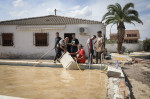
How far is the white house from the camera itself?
444 inches

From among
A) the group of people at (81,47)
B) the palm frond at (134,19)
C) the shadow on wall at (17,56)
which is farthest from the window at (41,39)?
the palm frond at (134,19)

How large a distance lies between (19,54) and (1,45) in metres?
2.09

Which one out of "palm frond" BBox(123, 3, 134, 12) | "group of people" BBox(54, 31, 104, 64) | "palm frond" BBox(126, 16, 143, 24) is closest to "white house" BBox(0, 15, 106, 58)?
"group of people" BBox(54, 31, 104, 64)

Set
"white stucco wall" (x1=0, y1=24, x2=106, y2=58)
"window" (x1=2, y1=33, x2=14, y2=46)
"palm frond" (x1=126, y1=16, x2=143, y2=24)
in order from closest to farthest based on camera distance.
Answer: "white stucco wall" (x1=0, y1=24, x2=106, y2=58) → "window" (x1=2, y1=33, x2=14, y2=46) → "palm frond" (x1=126, y1=16, x2=143, y2=24)

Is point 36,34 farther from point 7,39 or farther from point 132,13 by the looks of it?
point 132,13

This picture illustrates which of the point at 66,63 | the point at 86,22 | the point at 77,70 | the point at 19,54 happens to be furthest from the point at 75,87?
the point at 19,54

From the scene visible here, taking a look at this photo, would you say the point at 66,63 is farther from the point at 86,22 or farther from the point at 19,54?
the point at 19,54

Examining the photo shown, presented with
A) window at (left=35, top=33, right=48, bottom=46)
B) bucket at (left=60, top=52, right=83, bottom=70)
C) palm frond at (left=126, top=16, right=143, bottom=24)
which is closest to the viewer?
bucket at (left=60, top=52, right=83, bottom=70)

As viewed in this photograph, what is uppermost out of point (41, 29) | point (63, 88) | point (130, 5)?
point (130, 5)

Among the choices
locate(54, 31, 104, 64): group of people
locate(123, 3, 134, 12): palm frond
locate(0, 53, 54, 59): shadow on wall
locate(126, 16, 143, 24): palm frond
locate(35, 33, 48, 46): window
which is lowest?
locate(0, 53, 54, 59): shadow on wall

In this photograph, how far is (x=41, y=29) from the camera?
11484 millimetres

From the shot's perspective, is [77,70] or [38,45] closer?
[77,70]

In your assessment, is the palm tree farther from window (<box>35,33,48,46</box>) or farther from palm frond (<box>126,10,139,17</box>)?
window (<box>35,33,48,46</box>)

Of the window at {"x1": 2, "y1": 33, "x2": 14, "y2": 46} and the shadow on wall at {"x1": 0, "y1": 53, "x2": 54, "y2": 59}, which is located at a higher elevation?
the window at {"x1": 2, "y1": 33, "x2": 14, "y2": 46}
